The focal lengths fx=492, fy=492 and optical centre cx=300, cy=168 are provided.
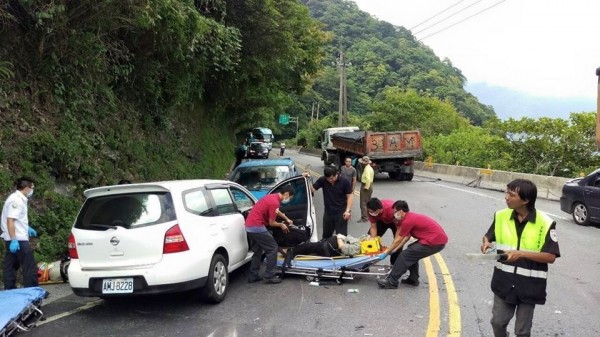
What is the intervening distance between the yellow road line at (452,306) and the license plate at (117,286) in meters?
3.37

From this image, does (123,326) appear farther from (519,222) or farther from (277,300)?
(519,222)

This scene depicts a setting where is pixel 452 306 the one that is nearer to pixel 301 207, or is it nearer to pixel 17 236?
pixel 301 207

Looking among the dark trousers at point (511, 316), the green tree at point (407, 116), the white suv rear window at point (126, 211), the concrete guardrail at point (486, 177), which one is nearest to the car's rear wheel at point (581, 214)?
the concrete guardrail at point (486, 177)

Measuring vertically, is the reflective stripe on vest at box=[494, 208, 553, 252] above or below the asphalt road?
above

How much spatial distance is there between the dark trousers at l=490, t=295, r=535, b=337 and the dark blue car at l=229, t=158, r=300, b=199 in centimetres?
718

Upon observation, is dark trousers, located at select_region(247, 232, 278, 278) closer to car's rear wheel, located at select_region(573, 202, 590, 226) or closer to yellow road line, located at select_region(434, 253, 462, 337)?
yellow road line, located at select_region(434, 253, 462, 337)

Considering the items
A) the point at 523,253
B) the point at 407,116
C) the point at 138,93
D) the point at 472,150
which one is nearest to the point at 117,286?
the point at 523,253

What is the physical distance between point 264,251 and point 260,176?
4.58 meters

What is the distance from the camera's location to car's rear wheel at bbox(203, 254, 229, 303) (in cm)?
573

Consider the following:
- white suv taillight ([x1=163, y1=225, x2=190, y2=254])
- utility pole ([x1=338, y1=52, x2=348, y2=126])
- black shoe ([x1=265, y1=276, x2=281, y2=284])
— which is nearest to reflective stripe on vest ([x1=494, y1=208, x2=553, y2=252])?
white suv taillight ([x1=163, y1=225, x2=190, y2=254])

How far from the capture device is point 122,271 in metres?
5.34

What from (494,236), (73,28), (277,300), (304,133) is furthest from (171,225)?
(304,133)

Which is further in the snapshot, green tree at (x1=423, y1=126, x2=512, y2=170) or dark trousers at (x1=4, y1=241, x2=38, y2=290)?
green tree at (x1=423, y1=126, x2=512, y2=170)

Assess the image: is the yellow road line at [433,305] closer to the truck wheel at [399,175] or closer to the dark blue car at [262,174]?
the dark blue car at [262,174]
